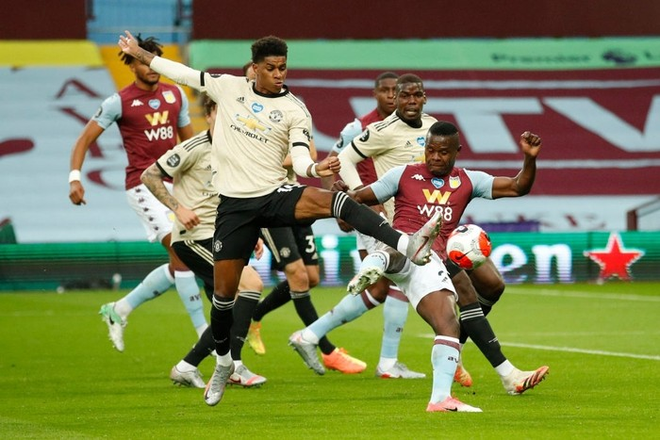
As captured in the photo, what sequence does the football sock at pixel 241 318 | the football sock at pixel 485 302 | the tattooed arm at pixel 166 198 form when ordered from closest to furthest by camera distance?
the tattooed arm at pixel 166 198
the football sock at pixel 485 302
the football sock at pixel 241 318

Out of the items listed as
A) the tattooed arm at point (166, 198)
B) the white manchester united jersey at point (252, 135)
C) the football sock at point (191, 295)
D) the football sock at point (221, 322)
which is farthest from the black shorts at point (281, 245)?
the white manchester united jersey at point (252, 135)

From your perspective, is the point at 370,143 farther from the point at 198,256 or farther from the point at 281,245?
the point at 198,256

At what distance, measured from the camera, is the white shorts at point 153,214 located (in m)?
11.7

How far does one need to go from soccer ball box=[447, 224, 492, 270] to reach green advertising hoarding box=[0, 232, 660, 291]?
41.9 ft

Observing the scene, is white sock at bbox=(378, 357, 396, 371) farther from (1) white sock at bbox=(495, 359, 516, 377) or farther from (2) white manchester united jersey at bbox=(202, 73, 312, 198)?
(2) white manchester united jersey at bbox=(202, 73, 312, 198)

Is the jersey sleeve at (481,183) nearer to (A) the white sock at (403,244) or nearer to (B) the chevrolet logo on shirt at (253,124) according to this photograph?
(A) the white sock at (403,244)

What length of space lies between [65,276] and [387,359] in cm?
1174

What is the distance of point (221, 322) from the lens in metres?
8.84

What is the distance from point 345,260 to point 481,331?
12378 mm

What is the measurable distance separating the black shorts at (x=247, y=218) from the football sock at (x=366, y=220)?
387 mm

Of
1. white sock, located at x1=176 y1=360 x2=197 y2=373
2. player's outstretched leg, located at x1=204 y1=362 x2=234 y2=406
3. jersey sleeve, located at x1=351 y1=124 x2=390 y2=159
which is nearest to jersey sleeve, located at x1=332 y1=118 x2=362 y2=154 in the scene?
jersey sleeve, located at x1=351 y1=124 x2=390 y2=159

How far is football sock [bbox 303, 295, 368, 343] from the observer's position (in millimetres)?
10680

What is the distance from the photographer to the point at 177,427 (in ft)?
24.9

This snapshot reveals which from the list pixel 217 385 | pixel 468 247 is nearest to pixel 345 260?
pixel 217 385
